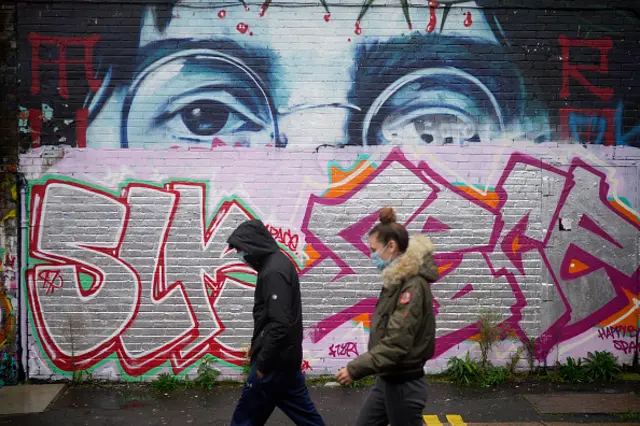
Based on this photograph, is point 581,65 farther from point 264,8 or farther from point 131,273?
point 131,273

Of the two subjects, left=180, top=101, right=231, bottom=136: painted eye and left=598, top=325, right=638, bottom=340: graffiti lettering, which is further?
left=598, top=325, right=638, bottom=340: graffiti lettering

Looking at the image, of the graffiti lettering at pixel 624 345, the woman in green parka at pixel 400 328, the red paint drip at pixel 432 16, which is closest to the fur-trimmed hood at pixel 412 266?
the woman in green parka at pixel 400 328

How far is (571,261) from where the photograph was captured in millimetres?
6664

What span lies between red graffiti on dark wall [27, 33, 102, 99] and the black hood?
9.76 feet

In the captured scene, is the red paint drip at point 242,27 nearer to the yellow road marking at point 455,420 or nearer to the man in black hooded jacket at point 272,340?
Result: the man in black hooded jacket at point 272,340

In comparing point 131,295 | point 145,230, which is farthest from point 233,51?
point 131,295

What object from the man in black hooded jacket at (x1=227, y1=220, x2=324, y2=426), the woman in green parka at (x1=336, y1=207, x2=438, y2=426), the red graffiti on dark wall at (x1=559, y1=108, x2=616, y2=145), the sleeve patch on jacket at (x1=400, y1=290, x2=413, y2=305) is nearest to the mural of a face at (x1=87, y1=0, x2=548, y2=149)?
the red graffiti on dark wall at (x1=559, y1=108, x2=616, y2=145)

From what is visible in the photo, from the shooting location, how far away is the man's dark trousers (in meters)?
4.29

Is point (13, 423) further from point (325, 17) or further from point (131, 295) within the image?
point (325, 17)

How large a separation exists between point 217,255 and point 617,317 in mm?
4241

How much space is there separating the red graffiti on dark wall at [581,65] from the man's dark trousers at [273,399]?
13.9 ft

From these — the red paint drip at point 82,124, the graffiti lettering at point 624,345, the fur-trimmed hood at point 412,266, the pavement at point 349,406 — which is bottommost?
the pavement at point 349,406

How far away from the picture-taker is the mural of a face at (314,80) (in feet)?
21.2

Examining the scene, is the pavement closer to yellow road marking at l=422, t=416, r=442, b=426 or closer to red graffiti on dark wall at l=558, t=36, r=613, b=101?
yellow road marking at l=422, t=416, r=442, b=426
